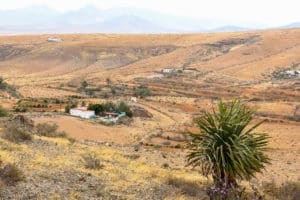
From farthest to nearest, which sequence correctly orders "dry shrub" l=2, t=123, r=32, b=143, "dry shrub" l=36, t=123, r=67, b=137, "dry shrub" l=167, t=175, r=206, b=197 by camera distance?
"dry shrub" l=36, t=123, r=67, b=137 → "dry shrub" l=2, t=123, r=32, b=143 → "dry shrub" l=167, t=175, r=206, b=197

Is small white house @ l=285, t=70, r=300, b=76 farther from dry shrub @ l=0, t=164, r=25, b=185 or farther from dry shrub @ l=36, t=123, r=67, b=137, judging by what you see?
dry shrub @ l=0, t=164, r=25, b=185

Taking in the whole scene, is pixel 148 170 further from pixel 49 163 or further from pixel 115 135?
pixel 115 135

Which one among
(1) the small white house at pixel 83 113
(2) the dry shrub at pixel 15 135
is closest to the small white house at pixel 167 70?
(1) the small white house at pixel 83 113

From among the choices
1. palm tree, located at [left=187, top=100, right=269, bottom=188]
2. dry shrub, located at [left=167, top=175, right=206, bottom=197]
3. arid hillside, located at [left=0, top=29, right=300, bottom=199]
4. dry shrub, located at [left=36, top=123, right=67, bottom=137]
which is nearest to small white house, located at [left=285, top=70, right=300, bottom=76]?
arid hillside, located at [left=0, top=29, right=300, bottom=199]

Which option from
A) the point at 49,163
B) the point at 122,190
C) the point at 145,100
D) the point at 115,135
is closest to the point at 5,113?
the point at 115,135

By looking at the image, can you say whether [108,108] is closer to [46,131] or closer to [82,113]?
[82,113]

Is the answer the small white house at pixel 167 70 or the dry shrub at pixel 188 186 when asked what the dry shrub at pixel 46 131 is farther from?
the small white house at pixel 167 70
